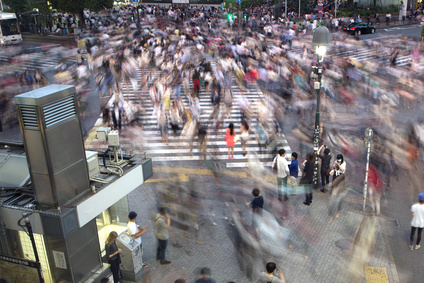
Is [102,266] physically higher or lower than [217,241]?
higher

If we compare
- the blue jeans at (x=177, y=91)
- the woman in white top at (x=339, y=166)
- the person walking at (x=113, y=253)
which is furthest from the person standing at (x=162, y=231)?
the blue jeans at (x=177, y=91)

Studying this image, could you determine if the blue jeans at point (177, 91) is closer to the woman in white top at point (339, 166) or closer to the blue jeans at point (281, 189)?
the blue jeans at point (281, 189)

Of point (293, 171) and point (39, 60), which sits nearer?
point (293, 171)

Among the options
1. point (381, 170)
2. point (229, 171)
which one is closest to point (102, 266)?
point (229, 171)

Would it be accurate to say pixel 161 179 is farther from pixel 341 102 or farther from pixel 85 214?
pixel 341 102

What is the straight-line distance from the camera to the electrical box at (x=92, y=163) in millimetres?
8391

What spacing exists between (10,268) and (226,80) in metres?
18.2

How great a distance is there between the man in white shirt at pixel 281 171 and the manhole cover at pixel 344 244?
2.33 metres

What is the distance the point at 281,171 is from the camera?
1250 cm

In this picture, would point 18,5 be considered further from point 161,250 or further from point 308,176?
point 161,250

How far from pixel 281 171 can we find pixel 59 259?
6.55 metres

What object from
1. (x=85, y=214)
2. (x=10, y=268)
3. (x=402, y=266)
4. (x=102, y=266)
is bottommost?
(x=402, y=266)

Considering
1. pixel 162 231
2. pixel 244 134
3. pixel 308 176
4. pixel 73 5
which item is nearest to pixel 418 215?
pixel 308 176

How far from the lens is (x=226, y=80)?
24.5 meters
